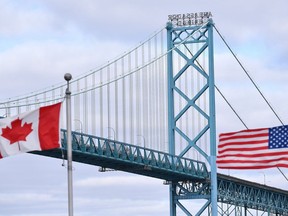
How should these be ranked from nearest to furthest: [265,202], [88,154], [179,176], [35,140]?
[35,140]
[88,154]
[179,176]
[265,202]

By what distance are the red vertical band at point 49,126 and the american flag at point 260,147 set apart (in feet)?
66.3

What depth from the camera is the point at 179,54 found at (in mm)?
106125

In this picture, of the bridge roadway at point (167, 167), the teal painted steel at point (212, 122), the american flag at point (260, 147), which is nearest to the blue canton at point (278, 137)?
the american flag at point (260, 147)

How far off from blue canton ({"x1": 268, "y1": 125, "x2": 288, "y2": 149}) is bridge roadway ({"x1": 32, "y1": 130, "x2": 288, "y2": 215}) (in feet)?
51.3

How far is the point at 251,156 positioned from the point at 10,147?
20576 millimetres

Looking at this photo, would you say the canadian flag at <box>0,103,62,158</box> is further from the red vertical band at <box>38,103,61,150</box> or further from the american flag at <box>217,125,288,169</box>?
the american flag at <box>217,125,288,169</box>

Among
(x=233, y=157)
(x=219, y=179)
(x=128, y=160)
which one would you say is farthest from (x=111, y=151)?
(x=233, y=157)

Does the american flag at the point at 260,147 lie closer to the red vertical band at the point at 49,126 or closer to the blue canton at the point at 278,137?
the blue canton at the point at 278,137

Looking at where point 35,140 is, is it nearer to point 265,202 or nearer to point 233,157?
point 233,157

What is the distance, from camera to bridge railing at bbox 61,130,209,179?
286 feet

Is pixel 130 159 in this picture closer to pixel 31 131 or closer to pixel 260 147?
pixel 260 147

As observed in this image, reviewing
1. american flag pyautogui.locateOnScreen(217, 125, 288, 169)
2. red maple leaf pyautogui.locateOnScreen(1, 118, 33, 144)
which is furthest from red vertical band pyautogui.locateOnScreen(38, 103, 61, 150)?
american flag pyautogui.locateOnScreen(217, 125, 288, 169)

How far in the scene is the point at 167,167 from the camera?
10031cm

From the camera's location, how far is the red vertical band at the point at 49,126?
41344mm
